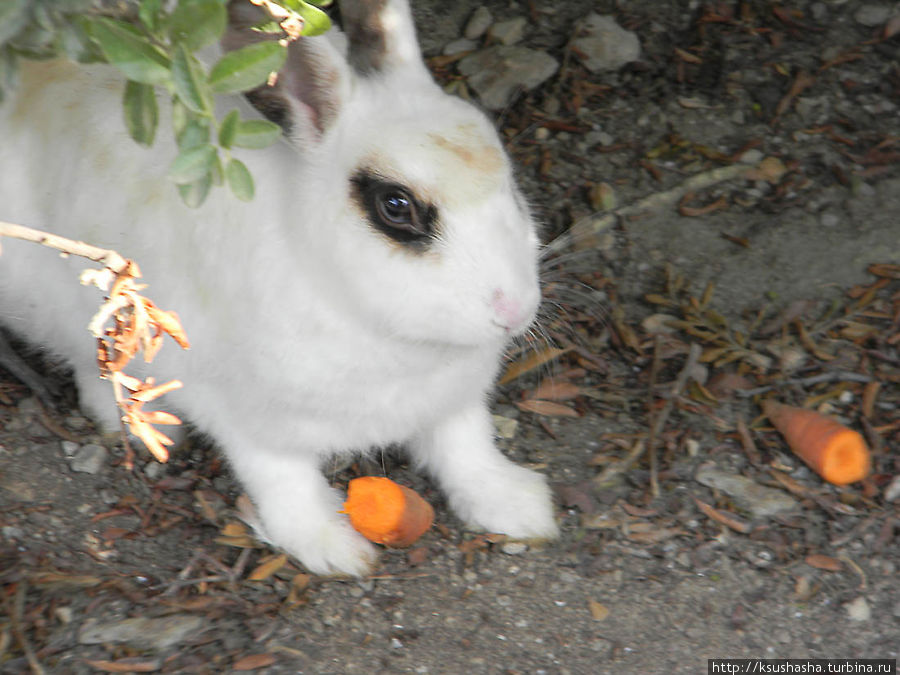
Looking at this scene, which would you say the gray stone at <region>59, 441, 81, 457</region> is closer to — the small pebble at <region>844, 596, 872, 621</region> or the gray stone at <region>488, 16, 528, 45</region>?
the small pebble at <region>844, 596, 872, 621</region>

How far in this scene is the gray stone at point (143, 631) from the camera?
3.02 m

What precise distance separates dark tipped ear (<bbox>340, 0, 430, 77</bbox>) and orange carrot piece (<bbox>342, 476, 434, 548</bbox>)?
1.33m

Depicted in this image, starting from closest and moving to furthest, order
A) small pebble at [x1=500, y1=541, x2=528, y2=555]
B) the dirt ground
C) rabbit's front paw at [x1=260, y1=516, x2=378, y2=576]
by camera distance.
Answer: the dirt ground → rabbit's front paw at [x1=260, y1=516, x2=378, y2=576] → small pebble at [x1=500, y1=541, x2=528, y2=555]

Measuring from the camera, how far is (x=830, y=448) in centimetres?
358

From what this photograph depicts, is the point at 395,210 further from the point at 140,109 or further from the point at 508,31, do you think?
the point at 508,31

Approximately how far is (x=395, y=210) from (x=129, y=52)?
2.58ft

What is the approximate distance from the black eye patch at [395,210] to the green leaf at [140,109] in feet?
1.89

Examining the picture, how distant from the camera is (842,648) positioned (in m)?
3.14

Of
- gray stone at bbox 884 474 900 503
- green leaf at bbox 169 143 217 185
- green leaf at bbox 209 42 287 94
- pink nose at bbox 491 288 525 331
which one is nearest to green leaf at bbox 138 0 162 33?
green leaf at bbox 209 42 287 94

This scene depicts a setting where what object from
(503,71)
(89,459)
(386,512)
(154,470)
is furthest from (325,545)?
(503,71)

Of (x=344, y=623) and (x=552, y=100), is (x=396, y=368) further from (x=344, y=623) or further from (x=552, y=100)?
(x=552, y=100)

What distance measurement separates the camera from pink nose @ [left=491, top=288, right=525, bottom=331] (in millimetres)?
2654

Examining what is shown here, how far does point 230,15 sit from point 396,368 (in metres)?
1.06

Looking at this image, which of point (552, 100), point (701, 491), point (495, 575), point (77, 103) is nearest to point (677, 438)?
point (701, 491)
